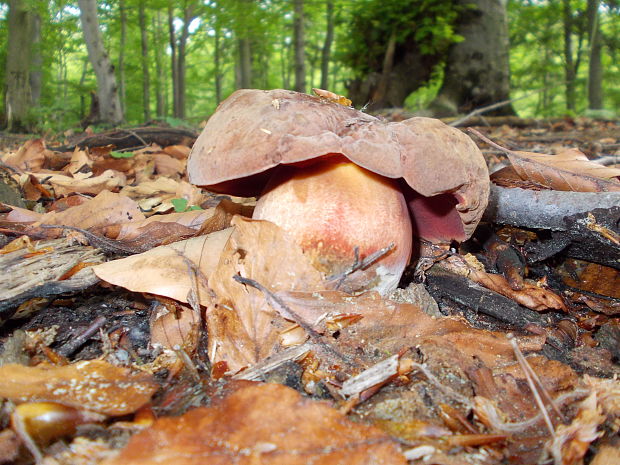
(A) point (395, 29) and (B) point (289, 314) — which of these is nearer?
(B) point (289, 314)

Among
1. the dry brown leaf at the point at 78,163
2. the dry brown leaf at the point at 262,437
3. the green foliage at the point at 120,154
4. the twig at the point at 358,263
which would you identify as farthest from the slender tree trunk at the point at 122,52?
the dry brown leaf at the point at 262,437

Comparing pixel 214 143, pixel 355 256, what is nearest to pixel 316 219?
pixel 355 256

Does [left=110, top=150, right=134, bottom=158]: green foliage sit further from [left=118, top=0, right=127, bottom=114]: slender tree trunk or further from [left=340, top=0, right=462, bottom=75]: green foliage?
[left=118, top=0, right=127, bottom=114]: slender tree trunk

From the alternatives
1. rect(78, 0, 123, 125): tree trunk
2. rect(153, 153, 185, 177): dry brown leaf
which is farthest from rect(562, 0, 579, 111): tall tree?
rect(153, 153, 185, 177): dry brown leaf

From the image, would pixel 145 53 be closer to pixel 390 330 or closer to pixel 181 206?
pixel 181 206

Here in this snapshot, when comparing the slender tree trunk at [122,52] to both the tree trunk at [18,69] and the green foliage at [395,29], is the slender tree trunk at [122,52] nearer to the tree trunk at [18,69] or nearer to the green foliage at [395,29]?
the tree trunk at [18,69]

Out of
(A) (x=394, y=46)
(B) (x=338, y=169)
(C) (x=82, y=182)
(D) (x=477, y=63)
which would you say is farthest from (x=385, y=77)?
(B) (x=338, y=169)
